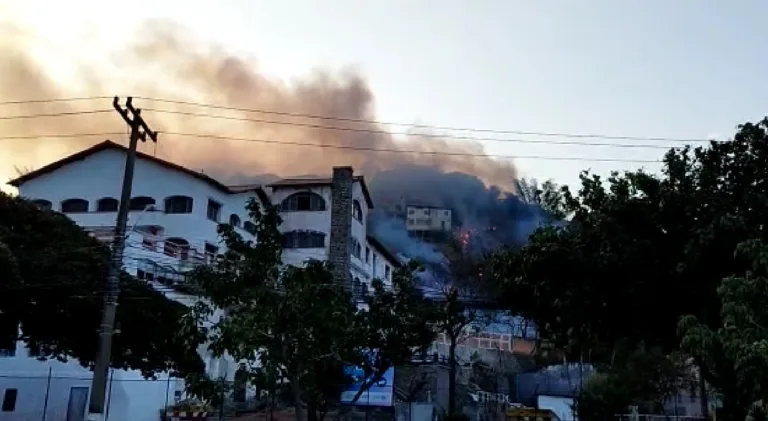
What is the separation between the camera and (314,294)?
1805cm

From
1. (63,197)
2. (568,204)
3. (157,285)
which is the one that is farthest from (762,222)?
(63,197)

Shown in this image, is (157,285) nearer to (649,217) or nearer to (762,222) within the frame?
(649,217)

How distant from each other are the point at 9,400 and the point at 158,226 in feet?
47.0

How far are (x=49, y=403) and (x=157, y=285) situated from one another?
7412 millimetres

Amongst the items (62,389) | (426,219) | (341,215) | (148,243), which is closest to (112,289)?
(62,389)

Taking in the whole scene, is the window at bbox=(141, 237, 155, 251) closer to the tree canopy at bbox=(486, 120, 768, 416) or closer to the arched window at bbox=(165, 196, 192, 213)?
the arched window at bbox=(165, 196, 192, 213)

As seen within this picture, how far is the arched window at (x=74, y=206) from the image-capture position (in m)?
47.4

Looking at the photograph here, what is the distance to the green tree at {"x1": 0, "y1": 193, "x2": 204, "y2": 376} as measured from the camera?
2386 cm

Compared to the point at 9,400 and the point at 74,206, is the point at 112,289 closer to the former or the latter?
the point at 9,400

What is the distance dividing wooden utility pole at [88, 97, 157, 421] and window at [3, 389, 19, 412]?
20.1 meters

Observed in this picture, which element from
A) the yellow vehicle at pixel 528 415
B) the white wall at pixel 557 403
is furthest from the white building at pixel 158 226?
the white wall at pixel 557 403

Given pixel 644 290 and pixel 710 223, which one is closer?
pixel 710 223

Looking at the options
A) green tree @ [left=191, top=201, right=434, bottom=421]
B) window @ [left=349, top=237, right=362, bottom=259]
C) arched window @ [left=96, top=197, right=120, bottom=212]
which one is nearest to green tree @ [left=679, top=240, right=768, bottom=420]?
green tree @ [left=191, top=201, right=434, bottom=421]

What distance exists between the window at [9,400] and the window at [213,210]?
1566 cm
